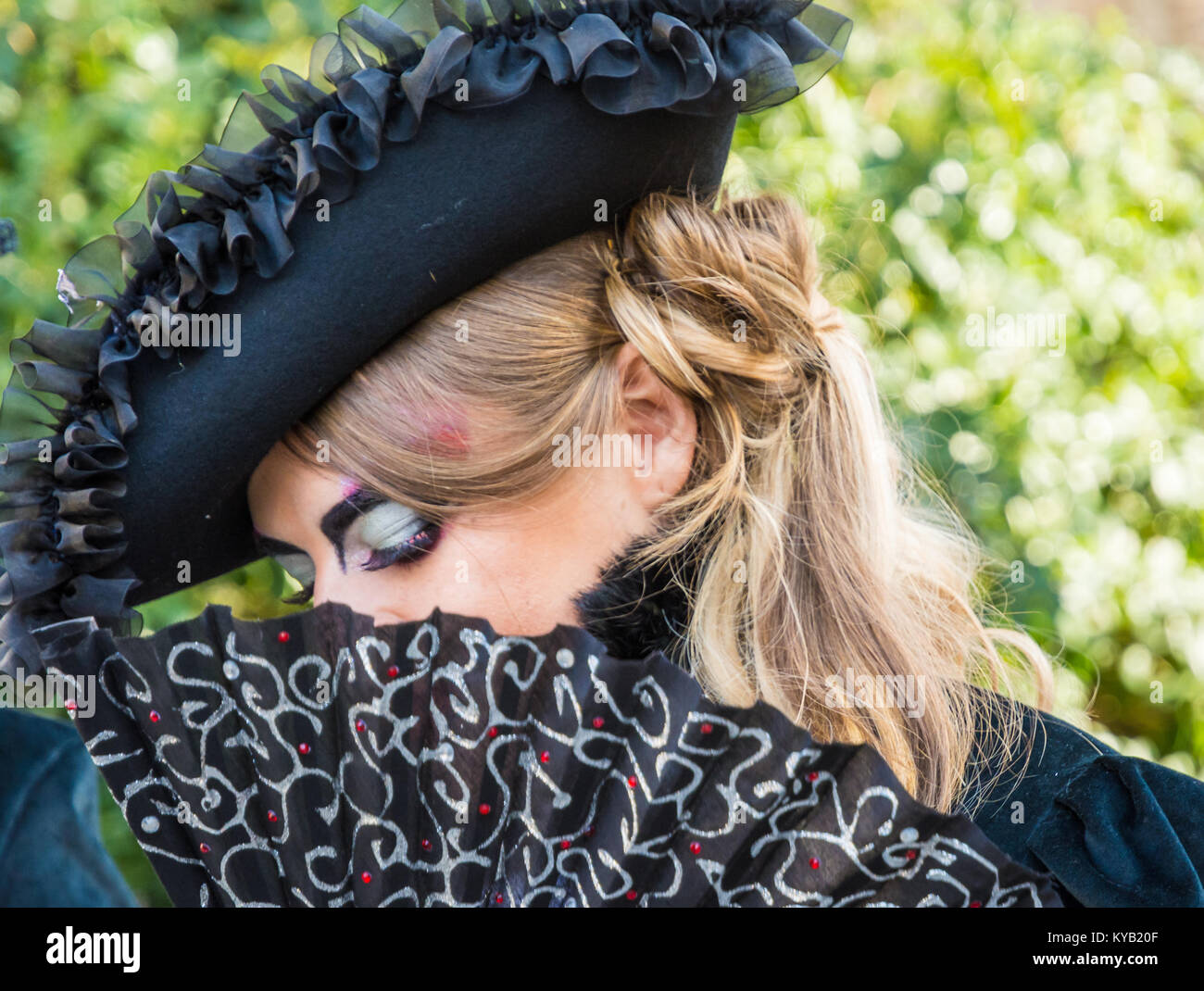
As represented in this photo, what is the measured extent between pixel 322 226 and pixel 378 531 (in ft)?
1.29

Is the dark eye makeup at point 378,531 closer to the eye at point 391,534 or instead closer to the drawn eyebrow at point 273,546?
the eye at point 391,534

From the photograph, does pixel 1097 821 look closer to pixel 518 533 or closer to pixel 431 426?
pixel 518 533

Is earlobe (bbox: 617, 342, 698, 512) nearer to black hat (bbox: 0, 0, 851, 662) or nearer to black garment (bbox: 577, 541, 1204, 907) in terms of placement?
black garment (bbox: 577, 541, 1204, 907)

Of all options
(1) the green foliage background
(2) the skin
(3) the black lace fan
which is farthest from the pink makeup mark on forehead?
(1) the green foliage background

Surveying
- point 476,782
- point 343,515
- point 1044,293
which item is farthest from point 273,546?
point 1044,293

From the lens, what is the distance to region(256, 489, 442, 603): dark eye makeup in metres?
1.38

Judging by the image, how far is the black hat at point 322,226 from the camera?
126cm

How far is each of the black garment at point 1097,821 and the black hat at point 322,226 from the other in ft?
3.19

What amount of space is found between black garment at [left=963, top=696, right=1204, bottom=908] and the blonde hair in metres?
0.06

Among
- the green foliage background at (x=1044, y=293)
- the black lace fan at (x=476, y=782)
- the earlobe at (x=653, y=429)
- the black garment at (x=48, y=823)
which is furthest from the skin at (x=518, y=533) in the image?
the green foliage background at (x=1044, y=293)

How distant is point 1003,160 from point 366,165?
96.0 inches

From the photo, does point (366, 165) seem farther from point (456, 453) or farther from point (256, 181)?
point (456, 453)
